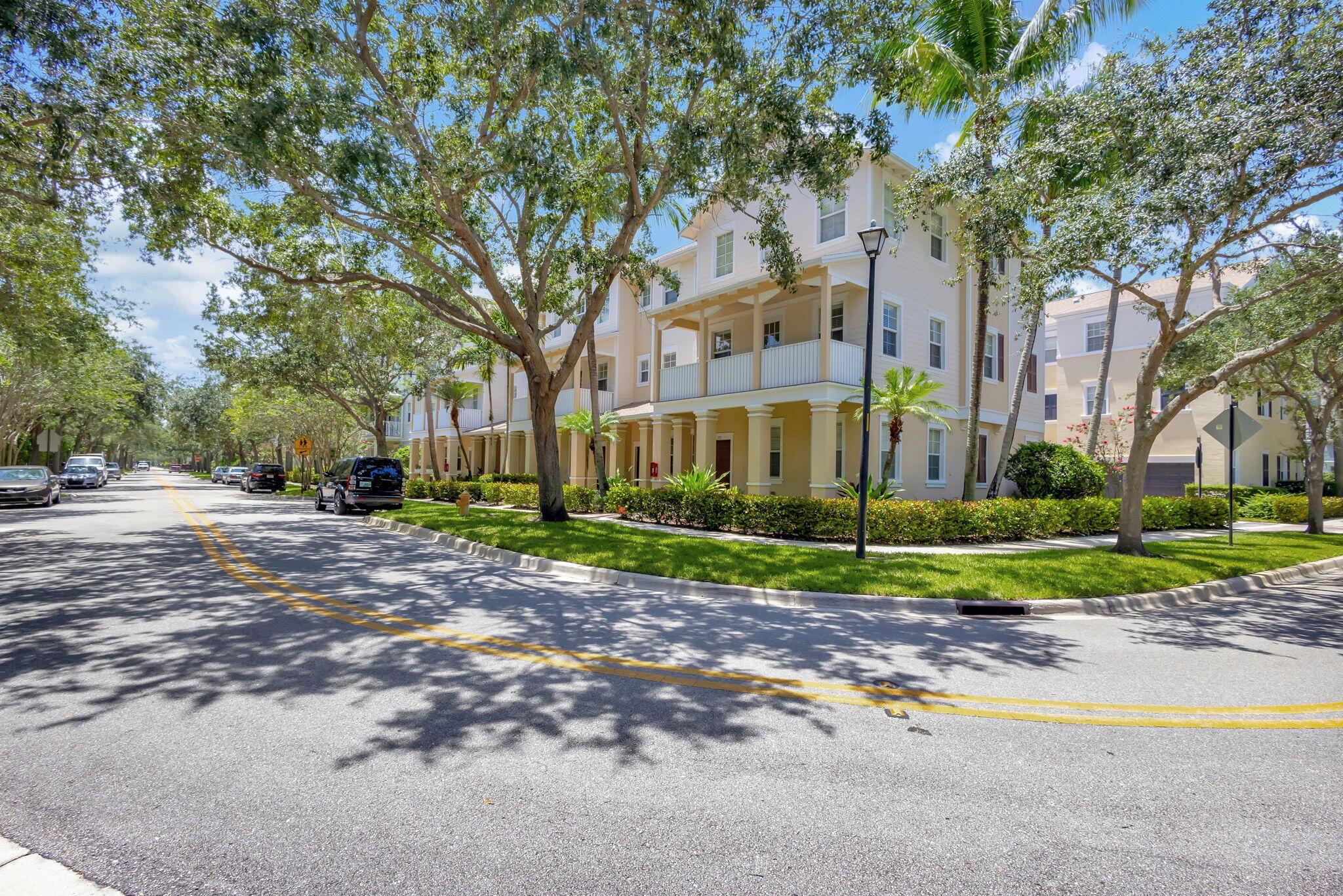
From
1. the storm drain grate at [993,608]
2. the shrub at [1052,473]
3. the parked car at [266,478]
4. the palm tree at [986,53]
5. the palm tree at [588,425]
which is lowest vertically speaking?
the storm drain grate at [993,608]

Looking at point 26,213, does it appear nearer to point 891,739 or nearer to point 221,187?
point 221,187

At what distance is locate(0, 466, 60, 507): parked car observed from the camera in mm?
22953

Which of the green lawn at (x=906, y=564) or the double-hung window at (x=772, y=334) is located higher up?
the double-hung window at (x=772, y=334)

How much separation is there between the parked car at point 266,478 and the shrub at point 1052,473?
36889 millimetres

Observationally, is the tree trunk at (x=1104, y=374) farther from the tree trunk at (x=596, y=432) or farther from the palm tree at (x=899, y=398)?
the tree trunk at (x=596, y=432)

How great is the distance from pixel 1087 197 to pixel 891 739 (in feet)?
32.0

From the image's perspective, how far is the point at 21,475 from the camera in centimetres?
2370

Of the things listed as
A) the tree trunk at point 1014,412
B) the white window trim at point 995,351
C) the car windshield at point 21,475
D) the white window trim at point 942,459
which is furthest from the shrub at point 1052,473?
the car windshield at point 21,475

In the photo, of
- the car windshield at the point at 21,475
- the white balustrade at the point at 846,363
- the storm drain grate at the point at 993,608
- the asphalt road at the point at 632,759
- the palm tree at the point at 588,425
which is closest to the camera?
the asphalt road at the point at 632,759

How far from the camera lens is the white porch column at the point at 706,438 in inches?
753

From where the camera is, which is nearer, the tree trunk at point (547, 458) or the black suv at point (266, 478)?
the tree trunk at point (547, 458)

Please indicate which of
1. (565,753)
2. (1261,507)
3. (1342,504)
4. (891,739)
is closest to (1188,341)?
(1261,507)

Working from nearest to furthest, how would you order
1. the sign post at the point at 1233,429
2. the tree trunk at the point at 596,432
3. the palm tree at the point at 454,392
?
A: the sign post at the point at 1233,429, the tree trunk at the point at 596,432, the palm tree at the point at 454,392

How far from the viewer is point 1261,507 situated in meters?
24.1
